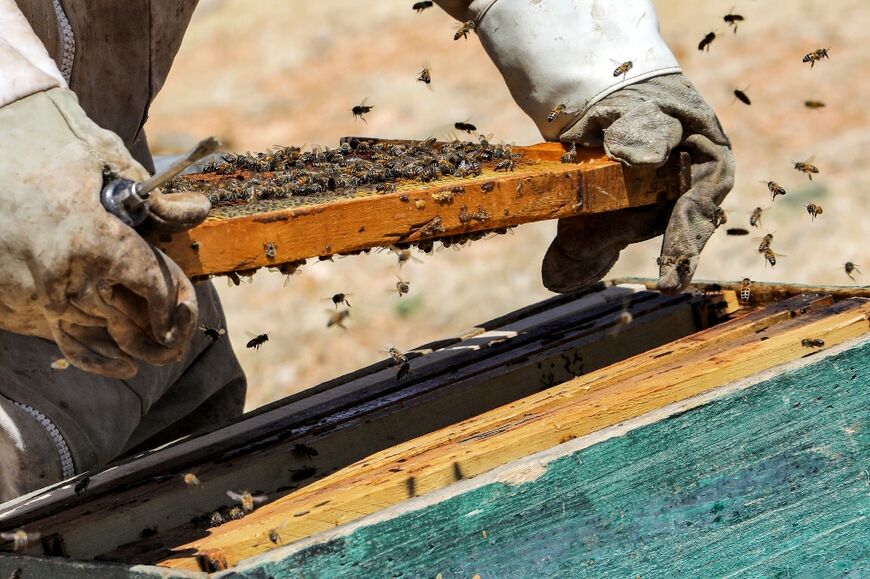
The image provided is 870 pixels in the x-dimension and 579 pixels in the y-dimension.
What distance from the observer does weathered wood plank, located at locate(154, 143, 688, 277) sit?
2.38 metres

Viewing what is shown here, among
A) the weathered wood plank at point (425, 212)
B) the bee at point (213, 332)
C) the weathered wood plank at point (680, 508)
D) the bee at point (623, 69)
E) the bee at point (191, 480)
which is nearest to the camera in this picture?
the weathered wood plank at point (680, 508)

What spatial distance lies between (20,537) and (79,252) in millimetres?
605

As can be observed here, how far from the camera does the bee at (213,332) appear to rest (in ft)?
11.7

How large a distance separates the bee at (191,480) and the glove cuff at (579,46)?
1.42 meters

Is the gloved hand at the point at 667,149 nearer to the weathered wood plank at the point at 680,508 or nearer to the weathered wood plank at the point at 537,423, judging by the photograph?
the weathered wood plank at the point at 537,423

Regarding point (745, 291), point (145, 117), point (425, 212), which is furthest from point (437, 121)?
point (425, 212)

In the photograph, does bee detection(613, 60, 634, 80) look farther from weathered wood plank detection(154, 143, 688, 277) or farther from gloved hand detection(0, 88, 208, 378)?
gloved hand detection(0, 88, 208, 378)

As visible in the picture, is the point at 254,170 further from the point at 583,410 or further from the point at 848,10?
the point at 848,10

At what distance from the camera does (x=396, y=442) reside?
295 centimetres

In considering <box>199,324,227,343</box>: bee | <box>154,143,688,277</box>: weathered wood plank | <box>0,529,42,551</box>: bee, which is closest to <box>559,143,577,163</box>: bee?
<box>154,143,688,277</box>: weathered wood plank

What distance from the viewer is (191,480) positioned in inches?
98.2

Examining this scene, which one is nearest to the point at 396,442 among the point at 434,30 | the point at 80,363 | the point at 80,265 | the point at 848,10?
the point at 80,363

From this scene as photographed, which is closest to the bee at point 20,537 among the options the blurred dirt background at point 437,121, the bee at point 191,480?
the bee at point 191,480

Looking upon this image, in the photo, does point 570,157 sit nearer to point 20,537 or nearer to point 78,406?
point 78,406
